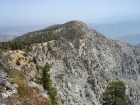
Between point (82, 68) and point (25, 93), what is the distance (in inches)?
2780

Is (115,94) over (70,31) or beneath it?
beneath

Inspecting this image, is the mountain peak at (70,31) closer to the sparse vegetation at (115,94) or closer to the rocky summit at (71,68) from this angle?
the rocky summit at (71,68)

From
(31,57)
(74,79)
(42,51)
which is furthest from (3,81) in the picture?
(74,79)

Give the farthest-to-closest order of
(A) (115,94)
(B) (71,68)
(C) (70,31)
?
1. (C) (70,31)
2. (B) (71,68)
3. (A) (115,94)

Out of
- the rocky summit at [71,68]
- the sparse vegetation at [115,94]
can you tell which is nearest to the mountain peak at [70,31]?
the rocky summit at [71,68]

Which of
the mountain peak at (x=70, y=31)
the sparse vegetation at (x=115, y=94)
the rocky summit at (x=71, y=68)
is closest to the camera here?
the sparse vegetation at (x=115, y=94)

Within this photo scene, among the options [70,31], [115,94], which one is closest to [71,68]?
[115,94]

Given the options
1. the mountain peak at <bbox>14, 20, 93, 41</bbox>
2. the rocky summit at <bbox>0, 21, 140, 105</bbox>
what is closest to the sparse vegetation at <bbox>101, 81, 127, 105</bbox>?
the rocky summit at <bbox>0, 21, 140, 105</bbox>

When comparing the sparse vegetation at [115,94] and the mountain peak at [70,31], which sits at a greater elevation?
the mountain peak at [70,31]

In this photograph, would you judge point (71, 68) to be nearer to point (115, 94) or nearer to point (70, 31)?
point (115, 94)

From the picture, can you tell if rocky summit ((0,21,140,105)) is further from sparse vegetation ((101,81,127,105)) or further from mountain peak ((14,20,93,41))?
sparse vegetation ((101,81,127,105))

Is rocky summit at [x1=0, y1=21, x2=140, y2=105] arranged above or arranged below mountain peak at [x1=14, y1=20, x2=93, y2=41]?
below

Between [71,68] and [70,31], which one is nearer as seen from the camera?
[71,68]

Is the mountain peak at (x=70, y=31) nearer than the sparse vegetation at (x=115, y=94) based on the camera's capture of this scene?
No
